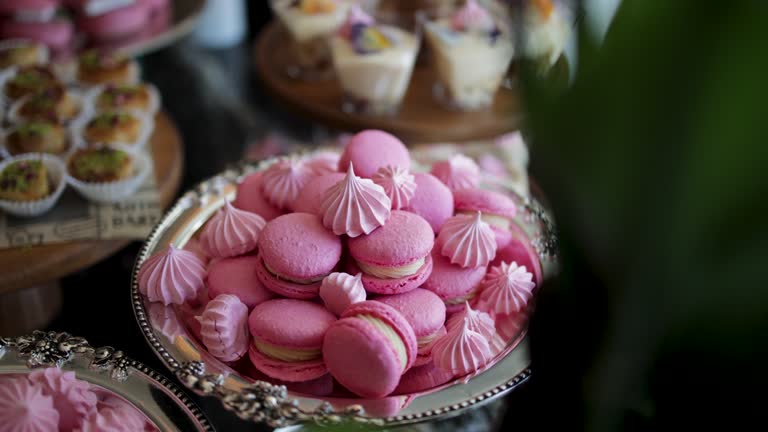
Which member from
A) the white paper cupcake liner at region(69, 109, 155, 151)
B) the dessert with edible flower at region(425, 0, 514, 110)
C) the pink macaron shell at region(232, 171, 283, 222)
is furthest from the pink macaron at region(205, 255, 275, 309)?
the dessert with edible flower at region(425, 0, 514, 110)

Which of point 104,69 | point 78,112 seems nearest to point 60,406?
point 78,112

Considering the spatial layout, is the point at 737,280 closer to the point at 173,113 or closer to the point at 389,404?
the point at 389,404

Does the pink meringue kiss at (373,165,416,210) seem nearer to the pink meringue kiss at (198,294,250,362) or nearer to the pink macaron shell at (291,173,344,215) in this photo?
the pink macaron shell at (291,173,344,215)

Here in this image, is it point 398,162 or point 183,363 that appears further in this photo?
point 398,162

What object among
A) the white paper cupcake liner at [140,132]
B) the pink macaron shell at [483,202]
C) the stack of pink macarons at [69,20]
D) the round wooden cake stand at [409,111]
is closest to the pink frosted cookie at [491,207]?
the pink macaron shell at [483,202]

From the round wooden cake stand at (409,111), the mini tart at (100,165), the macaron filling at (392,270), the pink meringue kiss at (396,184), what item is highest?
the pink meringue kiss at (396,184)

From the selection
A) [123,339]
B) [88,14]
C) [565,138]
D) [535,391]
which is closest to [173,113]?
[88,14]

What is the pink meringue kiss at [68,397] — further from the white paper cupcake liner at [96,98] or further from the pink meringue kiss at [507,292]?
the white paper cupcake liner at [96,98]
